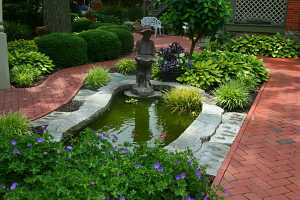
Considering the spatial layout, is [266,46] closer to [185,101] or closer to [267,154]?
[185,101]

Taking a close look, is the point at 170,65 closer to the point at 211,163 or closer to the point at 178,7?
the point at 178,7

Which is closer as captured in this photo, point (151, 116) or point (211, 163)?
point (211, 163)

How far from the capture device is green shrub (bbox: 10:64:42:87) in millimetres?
7902

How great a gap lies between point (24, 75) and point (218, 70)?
3406 mm

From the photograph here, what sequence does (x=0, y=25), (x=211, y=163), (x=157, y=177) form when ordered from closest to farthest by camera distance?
(x=157, y=177) → (x=211, y=163) → (x=0, y=25)

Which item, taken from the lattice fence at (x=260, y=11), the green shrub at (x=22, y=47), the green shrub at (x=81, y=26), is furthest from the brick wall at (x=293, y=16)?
the green shrub at (x=22, y=47)

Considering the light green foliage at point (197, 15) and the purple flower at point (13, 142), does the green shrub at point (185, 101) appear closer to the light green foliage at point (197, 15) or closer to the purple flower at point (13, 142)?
the light green foliage at point (197, 15)

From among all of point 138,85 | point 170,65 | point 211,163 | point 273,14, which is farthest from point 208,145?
point 273,14

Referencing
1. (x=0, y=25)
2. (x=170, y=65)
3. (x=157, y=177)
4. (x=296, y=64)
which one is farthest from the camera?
(x=296, y=64)

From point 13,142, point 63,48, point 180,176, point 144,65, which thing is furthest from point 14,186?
point 63,48

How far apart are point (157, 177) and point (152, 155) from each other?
1.05ft

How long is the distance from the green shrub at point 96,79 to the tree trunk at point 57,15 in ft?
12.2

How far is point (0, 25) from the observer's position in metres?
7.48

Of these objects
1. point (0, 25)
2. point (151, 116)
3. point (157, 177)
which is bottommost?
point (151, 116)
